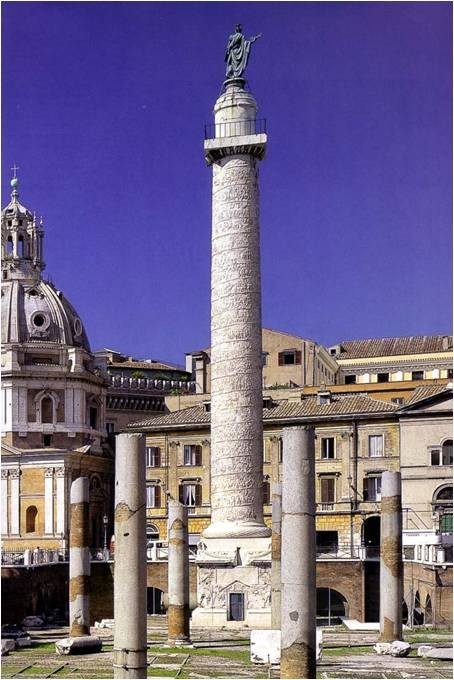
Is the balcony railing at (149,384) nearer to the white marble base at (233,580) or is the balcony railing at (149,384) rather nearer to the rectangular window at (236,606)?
the white marble base at (233,580)

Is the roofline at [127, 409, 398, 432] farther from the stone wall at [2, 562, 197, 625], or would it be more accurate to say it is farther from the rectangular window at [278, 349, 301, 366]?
the rectangular window at [278, 349, 301, 366]

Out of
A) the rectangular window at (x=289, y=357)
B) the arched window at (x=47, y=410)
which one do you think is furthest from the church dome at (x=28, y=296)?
the rectangular window at (x=289, y=357)

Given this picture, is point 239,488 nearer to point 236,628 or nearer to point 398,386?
point 236,628

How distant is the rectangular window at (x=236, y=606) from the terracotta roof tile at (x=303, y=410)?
44.5 feet

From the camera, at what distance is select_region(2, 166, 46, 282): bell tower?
167ft

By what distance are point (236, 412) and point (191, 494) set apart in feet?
48.1

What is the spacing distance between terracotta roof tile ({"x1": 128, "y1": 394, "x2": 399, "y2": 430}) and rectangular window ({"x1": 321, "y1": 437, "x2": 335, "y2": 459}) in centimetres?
89

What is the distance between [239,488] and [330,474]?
12657 millimetres

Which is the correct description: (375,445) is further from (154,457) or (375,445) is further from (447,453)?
(154,457)

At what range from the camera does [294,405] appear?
46188 mm

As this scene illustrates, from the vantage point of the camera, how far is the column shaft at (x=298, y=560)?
14898 millimetres

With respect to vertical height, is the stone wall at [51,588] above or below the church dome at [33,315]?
below

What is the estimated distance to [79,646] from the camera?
2303 centimetres

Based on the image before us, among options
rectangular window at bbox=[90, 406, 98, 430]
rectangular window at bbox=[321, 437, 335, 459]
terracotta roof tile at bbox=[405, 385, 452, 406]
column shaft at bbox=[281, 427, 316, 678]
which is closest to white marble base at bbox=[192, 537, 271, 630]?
rectangular window at bbox=[321, 437, 335, 459]
